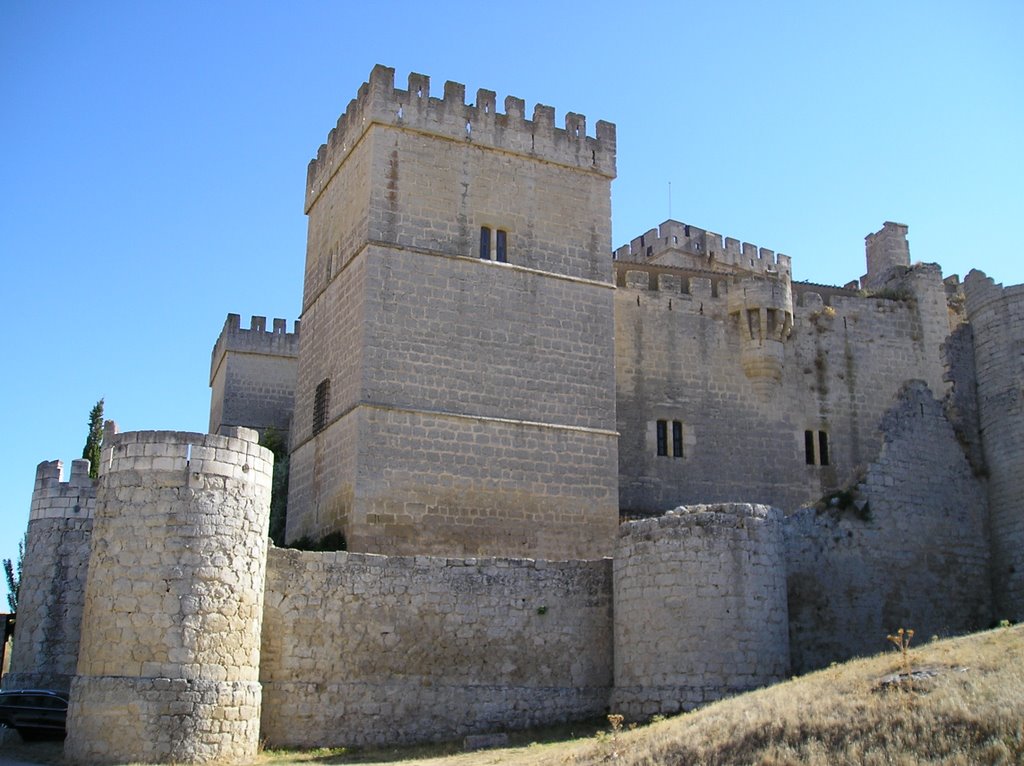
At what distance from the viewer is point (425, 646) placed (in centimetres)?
1591

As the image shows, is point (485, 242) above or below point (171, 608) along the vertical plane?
above

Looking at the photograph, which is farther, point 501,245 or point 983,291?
point 501,245

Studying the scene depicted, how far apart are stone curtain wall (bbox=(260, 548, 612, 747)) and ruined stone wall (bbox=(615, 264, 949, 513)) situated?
585 cm

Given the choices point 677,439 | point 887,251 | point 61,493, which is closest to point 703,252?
point 887,251

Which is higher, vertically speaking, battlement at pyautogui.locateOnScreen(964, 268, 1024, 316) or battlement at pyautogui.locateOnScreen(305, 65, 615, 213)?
battlement at pyautogui.locateOnScreen(305, 65, 615, 213)

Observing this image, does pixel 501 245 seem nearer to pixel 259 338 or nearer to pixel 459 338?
pixel 459 338

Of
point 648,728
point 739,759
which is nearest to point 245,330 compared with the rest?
point 648,728

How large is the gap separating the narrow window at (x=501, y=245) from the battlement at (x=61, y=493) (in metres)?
7.87

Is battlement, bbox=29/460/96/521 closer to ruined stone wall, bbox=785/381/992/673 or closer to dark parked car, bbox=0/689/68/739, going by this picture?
dark parked car, bbox=0/689/68/739

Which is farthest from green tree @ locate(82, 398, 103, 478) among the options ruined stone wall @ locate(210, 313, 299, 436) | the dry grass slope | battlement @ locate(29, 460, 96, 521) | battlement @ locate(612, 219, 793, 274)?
the dry grass slope

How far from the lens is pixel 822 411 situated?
24.1 metres

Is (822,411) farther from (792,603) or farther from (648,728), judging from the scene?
(648,728)

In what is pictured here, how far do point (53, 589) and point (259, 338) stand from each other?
15431mm

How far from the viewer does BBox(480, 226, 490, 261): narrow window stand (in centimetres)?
2092
